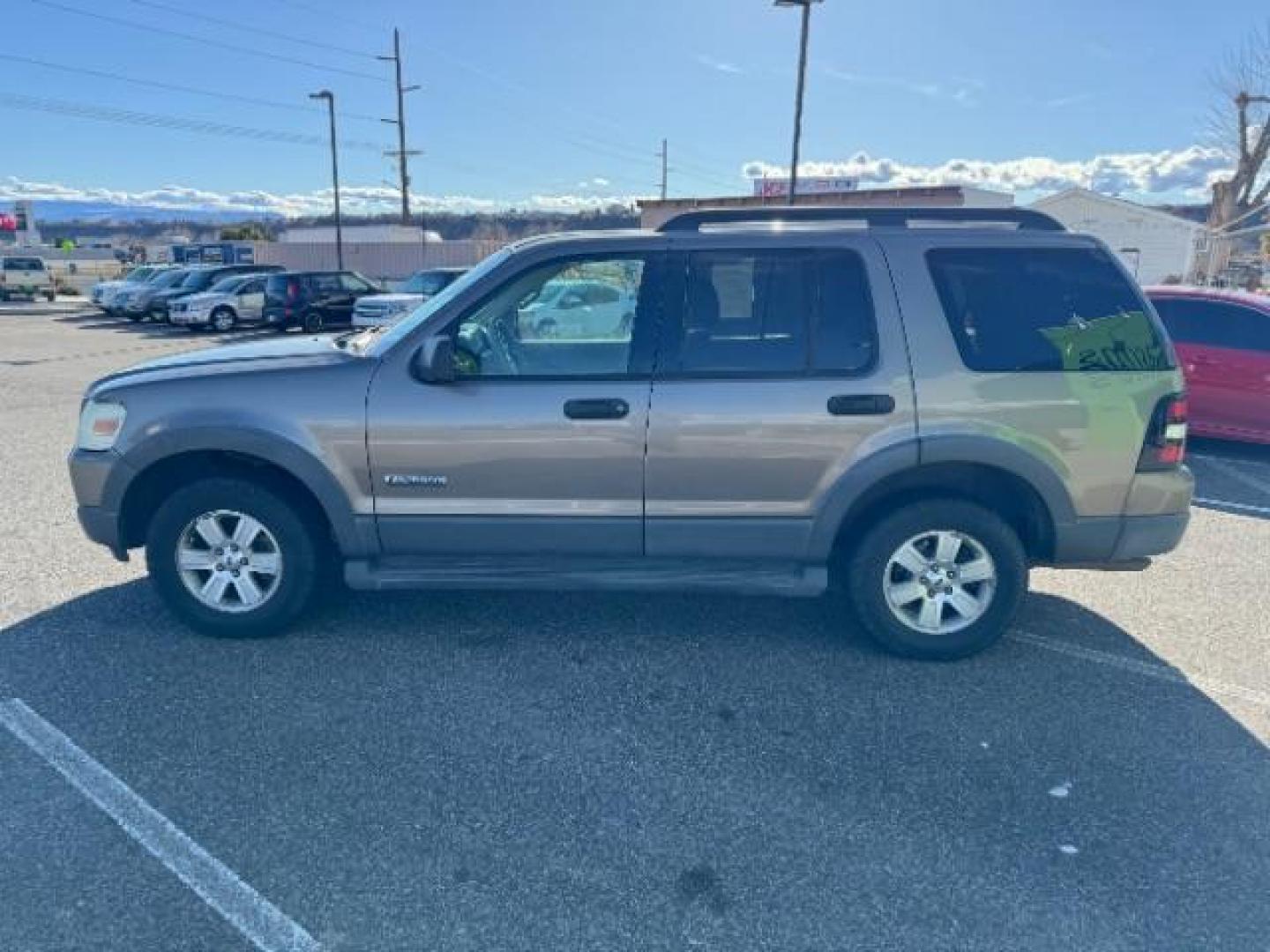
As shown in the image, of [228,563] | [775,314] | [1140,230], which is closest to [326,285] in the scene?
[228,563]

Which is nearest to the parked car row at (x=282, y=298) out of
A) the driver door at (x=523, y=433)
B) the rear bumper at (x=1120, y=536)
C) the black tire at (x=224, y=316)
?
Result: the black tire at (x=224, y=316)

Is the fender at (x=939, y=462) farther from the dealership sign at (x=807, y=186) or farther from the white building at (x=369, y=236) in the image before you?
the white building at (x=369, y=236)

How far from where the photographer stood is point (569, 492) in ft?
11.9

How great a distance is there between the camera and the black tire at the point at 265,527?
374cm

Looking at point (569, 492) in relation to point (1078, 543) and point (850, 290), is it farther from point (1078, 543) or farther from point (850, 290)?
point (1078, 543)

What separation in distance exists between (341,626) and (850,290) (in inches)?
114

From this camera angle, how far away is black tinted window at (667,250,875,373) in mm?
3525

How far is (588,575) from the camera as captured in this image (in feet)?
12.2

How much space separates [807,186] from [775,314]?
99.6 ft

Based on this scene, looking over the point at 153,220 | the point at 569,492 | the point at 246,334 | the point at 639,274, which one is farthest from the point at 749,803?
the point at 153,220

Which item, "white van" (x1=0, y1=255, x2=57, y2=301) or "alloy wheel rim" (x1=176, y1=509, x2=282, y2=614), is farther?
"white van" (x1=0, y1=255, x2=57, y2=301)

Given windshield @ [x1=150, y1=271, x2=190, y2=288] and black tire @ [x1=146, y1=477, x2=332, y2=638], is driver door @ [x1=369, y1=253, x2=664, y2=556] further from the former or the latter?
windshield @ [x1=150, y1=271, x2=190, y2=288]

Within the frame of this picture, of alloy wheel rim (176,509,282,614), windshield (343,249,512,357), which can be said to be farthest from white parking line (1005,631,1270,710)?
alloy wheel rim (176,509,282,614)

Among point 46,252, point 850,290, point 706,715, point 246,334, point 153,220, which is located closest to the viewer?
point 706,715
